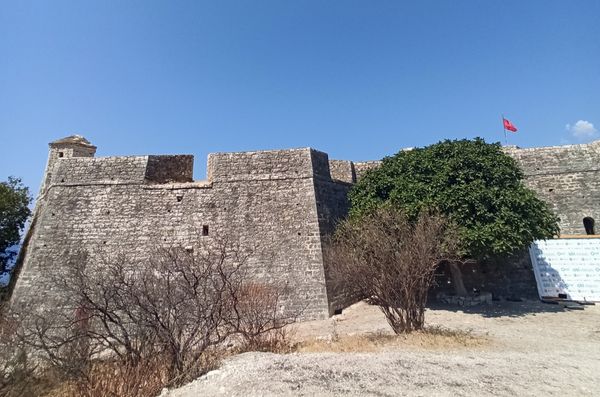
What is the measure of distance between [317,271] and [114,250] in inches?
266

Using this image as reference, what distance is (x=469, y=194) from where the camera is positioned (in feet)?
32.7

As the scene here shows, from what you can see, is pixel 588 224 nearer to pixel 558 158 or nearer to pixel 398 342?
pixel 558 158

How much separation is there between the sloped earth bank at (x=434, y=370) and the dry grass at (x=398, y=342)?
8cm

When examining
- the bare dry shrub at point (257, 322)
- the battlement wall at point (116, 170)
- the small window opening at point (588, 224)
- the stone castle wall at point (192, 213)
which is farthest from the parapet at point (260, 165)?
the small window opening at point (588, 224)

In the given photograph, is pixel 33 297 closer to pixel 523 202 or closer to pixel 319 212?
pixel 319 212

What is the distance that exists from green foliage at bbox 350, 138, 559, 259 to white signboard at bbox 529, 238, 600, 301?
180 cm

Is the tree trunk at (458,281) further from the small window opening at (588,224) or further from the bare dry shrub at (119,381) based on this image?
the bare dry shrub at (119,381)

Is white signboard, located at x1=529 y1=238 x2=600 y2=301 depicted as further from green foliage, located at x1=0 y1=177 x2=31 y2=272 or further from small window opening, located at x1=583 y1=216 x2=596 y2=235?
green foliage, located at x1=0 y1=177 x2=31 y2=272

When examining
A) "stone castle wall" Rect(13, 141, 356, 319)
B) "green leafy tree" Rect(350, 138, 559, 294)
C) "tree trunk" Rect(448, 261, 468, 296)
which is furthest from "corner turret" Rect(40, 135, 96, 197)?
"tree trunk" Rect(448, 261, 468, 296)

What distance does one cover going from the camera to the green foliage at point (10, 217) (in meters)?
14.0

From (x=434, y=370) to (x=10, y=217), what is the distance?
17666 mm

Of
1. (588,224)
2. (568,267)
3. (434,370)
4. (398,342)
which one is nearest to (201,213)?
(398,342)

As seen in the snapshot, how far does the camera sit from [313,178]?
1212cm

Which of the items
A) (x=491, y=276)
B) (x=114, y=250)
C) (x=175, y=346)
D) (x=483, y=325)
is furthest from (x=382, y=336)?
(x=114, y=250)
